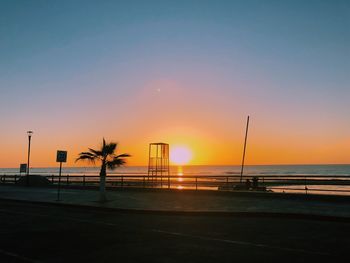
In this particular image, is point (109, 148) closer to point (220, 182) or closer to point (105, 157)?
point (105, 157)

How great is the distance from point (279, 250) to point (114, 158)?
13.7 m

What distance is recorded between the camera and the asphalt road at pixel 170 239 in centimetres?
801

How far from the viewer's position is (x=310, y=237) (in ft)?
33.0

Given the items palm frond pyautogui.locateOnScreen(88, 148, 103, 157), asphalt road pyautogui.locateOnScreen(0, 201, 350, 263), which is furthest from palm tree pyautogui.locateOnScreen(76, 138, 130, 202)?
asphalt road pyautogui.locateOnScreen(0, 201, 350, 263)

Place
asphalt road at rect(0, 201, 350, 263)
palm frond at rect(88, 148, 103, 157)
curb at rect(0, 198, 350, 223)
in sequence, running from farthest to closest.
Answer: palm frond at rect(88, 148, 103, 157)
curb at rect(0, 198, 350, 223)
asphalt road at rect(0, 201, 350, 263)

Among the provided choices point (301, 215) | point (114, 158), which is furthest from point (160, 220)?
point (114, 158)

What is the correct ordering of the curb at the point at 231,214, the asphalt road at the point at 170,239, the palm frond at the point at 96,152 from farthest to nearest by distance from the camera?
the palm frond at the point at 96,152, the curb at the point at 231,214, the asphalt road at the point at 170,239

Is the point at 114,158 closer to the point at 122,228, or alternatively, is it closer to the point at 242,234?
the point at 122,228

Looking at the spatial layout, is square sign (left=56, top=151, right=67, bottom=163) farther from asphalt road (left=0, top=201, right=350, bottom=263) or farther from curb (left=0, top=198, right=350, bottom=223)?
asphalt road (left=0, top=201, right=350, bottom=263)

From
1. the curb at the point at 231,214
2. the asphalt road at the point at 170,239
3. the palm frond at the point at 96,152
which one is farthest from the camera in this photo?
the palm frond at the point at 96,152

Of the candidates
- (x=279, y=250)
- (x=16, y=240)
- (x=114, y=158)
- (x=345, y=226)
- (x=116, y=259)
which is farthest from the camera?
(x=114, y=158)

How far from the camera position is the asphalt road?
8.01 meters

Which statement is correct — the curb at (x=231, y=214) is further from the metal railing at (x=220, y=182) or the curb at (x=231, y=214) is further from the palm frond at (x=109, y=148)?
the metal railing at (x=220, y=182)

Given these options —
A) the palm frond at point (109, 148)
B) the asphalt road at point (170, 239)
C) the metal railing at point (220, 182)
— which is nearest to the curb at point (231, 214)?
the asphalt road at point (170, 239)
